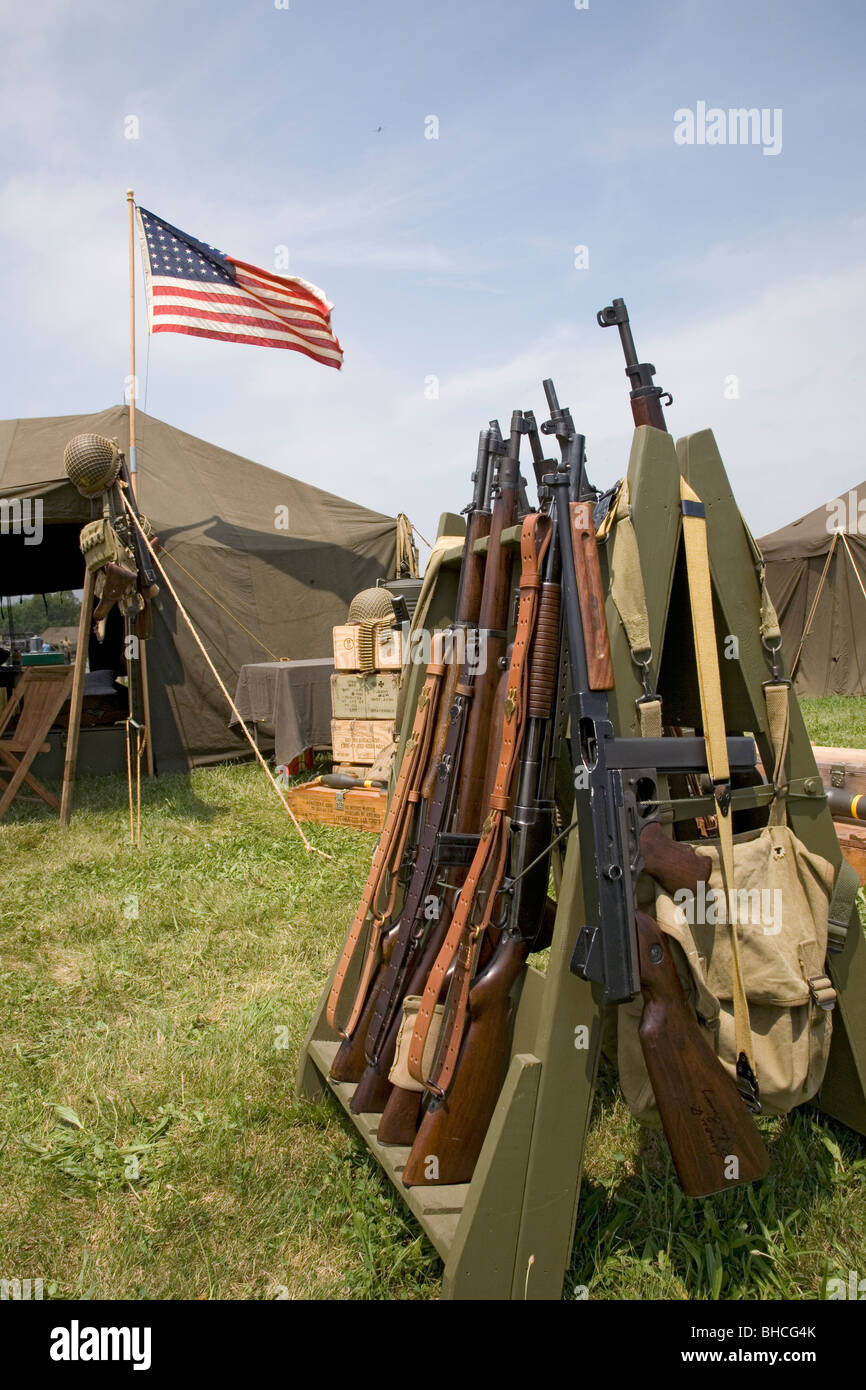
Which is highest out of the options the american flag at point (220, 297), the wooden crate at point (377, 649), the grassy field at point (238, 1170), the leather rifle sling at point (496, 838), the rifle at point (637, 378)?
the american flag at point (220, 297)

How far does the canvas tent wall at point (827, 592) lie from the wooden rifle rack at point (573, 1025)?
13.9 metres

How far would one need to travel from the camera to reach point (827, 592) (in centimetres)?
1591

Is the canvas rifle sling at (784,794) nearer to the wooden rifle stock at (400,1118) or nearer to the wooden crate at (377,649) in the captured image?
the wooden rifle stock at (400,1118)

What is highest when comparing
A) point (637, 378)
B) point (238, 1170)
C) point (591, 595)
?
point (637, 378)

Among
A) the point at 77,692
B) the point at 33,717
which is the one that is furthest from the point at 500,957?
the point at 33,717

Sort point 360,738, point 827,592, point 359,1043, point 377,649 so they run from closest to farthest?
1. point 359,1043
2. point 377,649
3. point 360,738
4. point 827,592

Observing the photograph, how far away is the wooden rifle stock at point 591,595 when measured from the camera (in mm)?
2012

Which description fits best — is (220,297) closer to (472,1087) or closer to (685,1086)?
(472,1087)

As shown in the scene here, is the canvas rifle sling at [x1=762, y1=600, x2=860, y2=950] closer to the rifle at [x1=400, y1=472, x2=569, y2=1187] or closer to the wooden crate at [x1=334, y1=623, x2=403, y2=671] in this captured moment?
the rifle at [x1=400, y1=472, x2=569, y2=1187]

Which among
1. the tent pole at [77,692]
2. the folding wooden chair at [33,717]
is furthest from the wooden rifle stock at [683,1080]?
the folding wooden chair at [33,717]

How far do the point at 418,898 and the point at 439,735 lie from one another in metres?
A: 0.50

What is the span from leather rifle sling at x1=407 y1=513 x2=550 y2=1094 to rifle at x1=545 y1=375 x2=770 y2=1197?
200 mm

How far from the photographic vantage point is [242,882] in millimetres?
5836

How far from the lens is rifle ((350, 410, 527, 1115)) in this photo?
2521 mm
